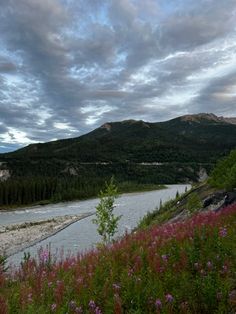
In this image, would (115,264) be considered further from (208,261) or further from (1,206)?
(1,206)

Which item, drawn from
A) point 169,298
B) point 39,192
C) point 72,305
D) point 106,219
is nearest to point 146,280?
point 169,298

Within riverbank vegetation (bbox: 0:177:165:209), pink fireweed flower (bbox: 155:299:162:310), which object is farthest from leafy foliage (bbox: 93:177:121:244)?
riverbank vegetation (bbox: 0:177:165:209)

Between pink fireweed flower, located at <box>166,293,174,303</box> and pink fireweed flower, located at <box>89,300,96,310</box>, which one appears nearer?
pink fireweed flower, located at <box>166,293,174,303</box>

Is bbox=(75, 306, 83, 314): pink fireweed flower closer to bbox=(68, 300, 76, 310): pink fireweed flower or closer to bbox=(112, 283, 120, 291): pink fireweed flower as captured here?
bbox=(68, 300, 76, 310): pink fireweed flower

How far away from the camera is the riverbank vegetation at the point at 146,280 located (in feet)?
20.3

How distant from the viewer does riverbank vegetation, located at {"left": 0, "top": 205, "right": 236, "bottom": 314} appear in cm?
618

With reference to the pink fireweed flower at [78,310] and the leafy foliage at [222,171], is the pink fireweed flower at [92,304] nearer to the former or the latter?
A: the pink fireweed flower at [78,310]

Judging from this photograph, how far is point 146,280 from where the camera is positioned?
286 inches

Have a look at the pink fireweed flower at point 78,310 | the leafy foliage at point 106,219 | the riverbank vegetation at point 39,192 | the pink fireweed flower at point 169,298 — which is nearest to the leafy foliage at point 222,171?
the leafy foliage at point 106,219

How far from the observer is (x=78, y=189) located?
494ft

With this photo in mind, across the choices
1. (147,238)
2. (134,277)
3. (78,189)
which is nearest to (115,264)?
(134,277)

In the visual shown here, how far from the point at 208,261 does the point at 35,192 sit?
129m

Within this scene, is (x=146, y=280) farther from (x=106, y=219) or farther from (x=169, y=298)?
(x=106, y=219)

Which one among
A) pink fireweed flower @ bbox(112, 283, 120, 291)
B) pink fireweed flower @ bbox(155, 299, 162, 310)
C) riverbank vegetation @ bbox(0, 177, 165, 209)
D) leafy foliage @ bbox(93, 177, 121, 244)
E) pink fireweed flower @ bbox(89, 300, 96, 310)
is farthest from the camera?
riverbank vegetation @ bbox(0, 177, 165, 209)
